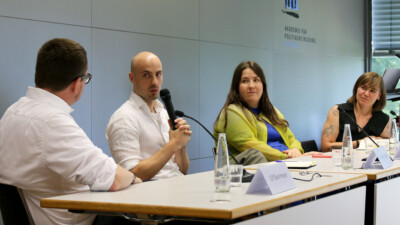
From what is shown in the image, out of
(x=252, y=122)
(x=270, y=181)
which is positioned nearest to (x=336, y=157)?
(x=252, y=122)

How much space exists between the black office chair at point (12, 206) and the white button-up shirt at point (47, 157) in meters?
0.04

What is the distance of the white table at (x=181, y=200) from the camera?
1.76 meters

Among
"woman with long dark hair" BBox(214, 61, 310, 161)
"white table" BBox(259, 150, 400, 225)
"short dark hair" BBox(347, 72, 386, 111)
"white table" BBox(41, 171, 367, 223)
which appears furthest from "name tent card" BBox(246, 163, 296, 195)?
"short dark hair" BBox(347, 72, 386, 111)

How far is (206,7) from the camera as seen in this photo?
5.33 meters

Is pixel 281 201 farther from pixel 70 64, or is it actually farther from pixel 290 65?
pixel 290 65

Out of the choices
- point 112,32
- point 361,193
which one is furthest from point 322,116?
point 361,193

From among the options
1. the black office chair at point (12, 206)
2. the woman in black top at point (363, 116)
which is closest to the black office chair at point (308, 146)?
the woman in black top at point (363, 116)

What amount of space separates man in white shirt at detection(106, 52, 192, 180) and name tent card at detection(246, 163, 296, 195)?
0.81 metres

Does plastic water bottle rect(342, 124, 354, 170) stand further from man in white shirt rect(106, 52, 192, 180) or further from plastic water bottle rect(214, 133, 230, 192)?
plastic water bottle rect(214, 133, 230, 192)

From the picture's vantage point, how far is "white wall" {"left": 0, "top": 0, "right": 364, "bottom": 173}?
3.72 metres

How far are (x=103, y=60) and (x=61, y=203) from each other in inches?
95.5

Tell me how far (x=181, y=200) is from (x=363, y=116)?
11.8 ft

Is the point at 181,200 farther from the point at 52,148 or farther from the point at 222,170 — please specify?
the point at 52,148

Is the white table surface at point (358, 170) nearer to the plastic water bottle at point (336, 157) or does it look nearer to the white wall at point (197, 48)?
the plastic water bottle at point (336, 157)
